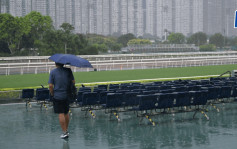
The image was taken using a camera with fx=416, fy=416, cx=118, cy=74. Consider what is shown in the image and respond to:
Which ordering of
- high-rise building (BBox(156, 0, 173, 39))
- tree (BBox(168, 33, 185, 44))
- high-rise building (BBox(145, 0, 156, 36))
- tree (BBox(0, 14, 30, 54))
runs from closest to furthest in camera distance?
tree (BBox(0, 14, 30, 54))
tree (BBox(168, 33, 185, 44))
high-rise building (BBox(145, 0, 156, 36))
high-rise building (BBox(156, 0, 173, 39))

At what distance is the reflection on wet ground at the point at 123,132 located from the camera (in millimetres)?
9023

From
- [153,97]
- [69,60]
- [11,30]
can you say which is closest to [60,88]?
[69,60]

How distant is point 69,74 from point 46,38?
2209 inches

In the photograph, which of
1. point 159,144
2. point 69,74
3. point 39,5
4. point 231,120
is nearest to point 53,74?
point 69,74

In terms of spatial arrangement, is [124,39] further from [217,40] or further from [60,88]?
[60,88]

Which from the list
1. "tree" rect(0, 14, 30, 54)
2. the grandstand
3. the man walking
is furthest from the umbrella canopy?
the grandstand

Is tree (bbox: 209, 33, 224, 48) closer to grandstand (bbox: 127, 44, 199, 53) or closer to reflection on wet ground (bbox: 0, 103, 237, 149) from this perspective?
grandstand (bbox: 127, 44, 199, 53)

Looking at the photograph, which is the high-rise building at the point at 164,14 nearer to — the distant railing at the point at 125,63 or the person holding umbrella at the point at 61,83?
the distant railing at the point at 125,63

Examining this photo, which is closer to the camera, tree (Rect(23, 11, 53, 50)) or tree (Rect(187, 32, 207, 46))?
tree (Rect(23, 11, 53, 50))

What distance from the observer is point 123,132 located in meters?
10.3

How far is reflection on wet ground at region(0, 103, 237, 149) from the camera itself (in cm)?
902

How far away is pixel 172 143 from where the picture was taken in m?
9.05

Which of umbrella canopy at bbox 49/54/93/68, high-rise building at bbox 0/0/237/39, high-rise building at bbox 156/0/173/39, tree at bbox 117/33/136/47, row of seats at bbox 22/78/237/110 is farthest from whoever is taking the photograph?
high-rise building at bbox 156/0/173/39

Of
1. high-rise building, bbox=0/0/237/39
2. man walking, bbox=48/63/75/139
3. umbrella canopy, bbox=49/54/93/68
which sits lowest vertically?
man walking, bbox=48/63/75/139
